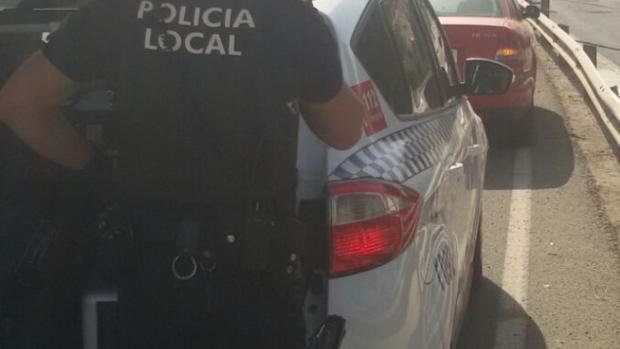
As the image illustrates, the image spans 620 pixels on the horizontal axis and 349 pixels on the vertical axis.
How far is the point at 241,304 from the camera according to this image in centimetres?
281

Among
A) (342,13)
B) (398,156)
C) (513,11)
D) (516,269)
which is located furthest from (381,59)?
(513,11)

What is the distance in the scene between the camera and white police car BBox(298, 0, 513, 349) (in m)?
3.02

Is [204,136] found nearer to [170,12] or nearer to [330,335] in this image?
[170,12]

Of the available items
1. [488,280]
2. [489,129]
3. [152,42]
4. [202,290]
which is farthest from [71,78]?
[489,129]

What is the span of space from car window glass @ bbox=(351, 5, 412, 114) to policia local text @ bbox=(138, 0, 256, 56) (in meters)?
0.82

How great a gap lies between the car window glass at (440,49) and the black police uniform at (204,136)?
6.43 feet

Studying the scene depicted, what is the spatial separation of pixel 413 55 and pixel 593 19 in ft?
89.4

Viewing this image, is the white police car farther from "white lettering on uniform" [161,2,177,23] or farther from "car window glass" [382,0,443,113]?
"white lettering on uniform" [161,2,177,23]

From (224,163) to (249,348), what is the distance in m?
0.47

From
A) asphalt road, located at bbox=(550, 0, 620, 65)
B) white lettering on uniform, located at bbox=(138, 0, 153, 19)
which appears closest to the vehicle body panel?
white lettering on uniform, located at bbox=(138, 0, 153, 19)

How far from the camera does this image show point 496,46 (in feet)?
32.3

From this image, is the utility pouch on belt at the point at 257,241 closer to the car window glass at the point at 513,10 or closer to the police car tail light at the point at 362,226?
the police car tail light at the point at 362,226

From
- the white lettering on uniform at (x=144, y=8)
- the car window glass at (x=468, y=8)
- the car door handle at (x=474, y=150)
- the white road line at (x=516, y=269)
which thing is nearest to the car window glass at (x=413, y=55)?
the car door handle at (x=474, y=150)

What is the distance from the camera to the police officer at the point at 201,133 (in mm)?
2750
